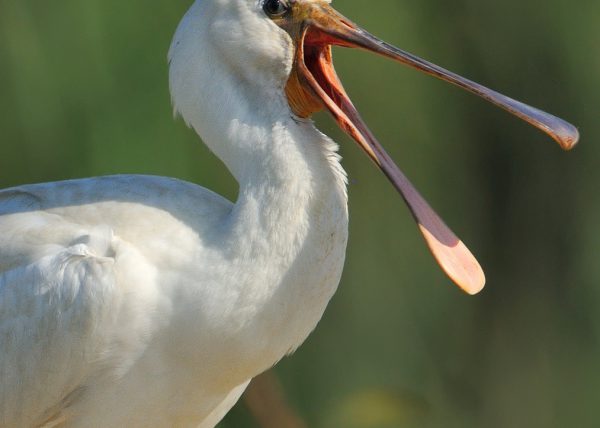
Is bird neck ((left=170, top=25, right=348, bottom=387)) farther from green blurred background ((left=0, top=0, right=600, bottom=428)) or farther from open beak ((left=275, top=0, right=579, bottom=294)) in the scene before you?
green blurred background ((left=0, top=0, right=600, bottom=428))

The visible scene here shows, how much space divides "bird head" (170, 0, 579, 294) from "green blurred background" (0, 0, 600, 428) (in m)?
1.97

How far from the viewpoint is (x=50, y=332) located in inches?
141

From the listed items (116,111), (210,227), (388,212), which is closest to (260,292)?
(210,227)

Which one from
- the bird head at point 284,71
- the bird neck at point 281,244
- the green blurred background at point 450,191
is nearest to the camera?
the bird neck at point 281,244

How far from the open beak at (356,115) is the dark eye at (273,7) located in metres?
0.02

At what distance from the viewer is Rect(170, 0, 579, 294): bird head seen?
3.54 meters

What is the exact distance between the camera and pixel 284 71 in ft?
11.7

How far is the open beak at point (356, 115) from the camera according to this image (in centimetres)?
357

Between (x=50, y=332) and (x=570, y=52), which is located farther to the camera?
(x=570, y=52)

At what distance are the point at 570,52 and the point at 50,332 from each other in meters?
3.73

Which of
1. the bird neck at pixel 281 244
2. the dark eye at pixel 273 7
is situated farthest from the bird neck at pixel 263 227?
the dark eye at pixel 273 7

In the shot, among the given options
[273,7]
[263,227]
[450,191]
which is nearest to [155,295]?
[263,227]

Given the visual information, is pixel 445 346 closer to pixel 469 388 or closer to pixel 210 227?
pixel 469 388

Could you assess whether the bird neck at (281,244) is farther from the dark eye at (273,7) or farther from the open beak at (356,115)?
the dark eye at (273,7)
